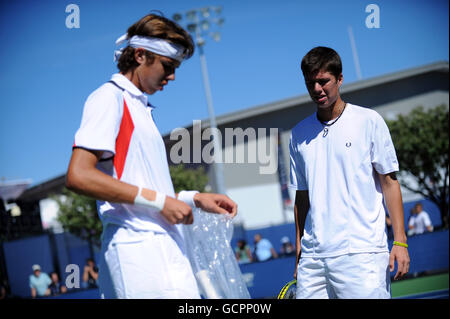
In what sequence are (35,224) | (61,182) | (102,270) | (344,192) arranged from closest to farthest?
(102,270), (344,192), (35,224), (61,182)

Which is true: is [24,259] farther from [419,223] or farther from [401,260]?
[401,260]

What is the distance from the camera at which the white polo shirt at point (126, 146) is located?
202 cm

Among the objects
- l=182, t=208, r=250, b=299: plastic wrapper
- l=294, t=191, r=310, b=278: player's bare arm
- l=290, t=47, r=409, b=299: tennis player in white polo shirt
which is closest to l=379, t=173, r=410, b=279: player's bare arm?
l=290, t=47, r=409, b=299: tennis player in white polo shirt


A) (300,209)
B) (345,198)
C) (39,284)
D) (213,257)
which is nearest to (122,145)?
(213,257)

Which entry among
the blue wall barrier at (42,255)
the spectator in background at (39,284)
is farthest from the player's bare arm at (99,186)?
the blue wall barrier at (42,255)

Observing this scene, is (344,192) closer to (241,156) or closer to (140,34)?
(140,34)

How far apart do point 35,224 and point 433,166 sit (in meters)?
13.8

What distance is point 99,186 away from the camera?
1.92 meters

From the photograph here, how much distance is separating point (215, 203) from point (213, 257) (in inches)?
10.3

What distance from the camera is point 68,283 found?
4.16 metres

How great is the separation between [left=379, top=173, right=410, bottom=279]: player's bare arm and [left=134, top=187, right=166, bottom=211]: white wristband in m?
1.41

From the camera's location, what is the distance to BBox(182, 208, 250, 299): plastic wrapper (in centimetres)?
234
